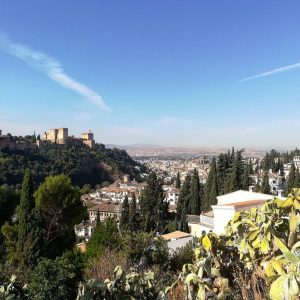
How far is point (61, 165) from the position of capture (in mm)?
87625

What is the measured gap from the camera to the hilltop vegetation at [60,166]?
71.5m

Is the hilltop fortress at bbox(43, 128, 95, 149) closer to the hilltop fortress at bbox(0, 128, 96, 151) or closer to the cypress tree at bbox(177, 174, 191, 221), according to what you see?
the hilltop fortress at bbox(0, 128, 96, 151)

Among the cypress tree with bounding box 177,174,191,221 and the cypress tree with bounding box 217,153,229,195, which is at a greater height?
the cypress tree with bounding box 217,153,229,195

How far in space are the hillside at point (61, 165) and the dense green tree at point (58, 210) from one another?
4852 cm

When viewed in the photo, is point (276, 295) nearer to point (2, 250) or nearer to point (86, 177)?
point (2, 250)

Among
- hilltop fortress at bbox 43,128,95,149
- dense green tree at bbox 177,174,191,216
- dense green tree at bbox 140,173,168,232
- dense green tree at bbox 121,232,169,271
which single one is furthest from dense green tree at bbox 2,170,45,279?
hilltop fortress at bbox 43,128,95,149

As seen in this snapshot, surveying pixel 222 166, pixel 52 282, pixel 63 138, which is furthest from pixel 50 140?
pixel 52 282

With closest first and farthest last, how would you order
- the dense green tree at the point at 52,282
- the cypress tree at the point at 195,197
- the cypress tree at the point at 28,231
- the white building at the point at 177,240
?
the dense green tree at the point at 52,282
the cypress tree at the point at 28,231
the white building at the point at 177,240
the cypress tree at the point at 195,197

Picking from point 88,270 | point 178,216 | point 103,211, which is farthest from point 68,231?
point 103,211

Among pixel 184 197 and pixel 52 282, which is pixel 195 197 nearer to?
pixel 184 197

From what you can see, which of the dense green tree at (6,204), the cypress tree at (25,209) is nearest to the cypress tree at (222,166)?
the dense green tree at (6,204)

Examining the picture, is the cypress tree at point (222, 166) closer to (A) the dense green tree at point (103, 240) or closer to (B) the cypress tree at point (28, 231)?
(A) the dense green tree at point (103, 240)

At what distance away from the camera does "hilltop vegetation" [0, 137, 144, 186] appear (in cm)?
7150

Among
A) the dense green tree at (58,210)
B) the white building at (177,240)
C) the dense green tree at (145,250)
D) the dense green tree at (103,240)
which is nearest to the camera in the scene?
the dense green tree at (145,250)
